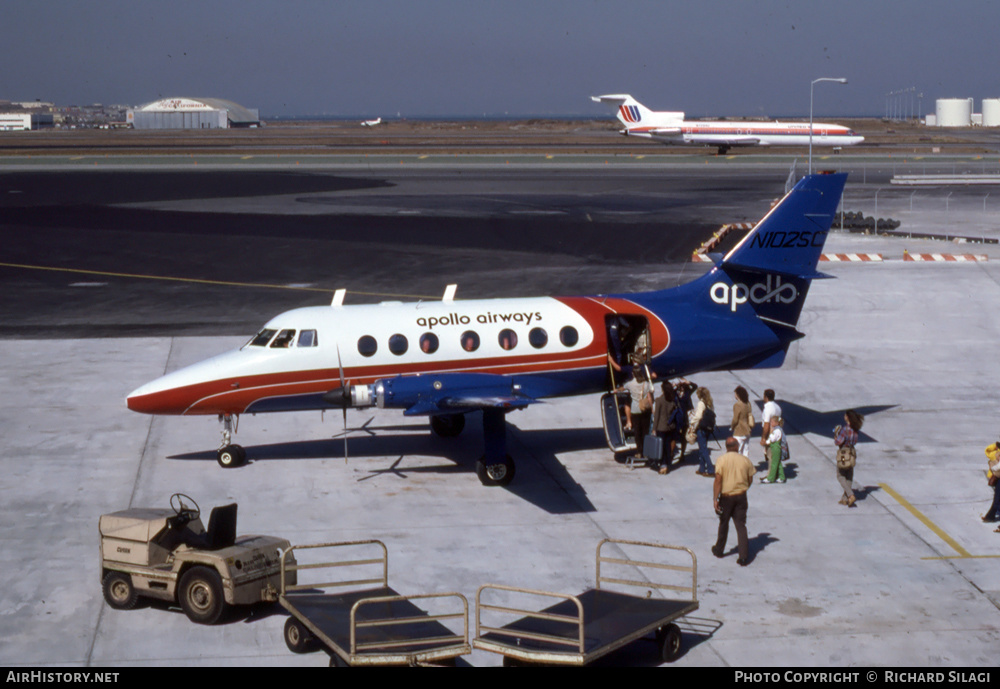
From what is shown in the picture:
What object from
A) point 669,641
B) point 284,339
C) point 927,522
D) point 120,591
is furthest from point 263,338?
point 927,522

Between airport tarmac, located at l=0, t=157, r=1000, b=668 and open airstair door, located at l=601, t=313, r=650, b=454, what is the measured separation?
2.65 ft

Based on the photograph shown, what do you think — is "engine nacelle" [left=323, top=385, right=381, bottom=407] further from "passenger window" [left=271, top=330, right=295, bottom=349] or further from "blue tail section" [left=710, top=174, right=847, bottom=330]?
"blue tail section" [left=710, top=174, right=847, bottom=330]

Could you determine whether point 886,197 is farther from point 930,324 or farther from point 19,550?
point 19,550

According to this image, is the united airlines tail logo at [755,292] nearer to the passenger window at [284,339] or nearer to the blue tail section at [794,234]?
the blue tail section at [794,234]

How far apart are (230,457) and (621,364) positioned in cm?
842

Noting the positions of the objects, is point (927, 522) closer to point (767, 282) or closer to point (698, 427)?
point (698, 427)

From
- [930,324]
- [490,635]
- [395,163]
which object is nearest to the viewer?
[490,635]

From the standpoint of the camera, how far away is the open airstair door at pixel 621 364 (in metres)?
21.5

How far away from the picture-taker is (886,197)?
2800 inches

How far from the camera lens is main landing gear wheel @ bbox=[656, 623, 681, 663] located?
12867 mm

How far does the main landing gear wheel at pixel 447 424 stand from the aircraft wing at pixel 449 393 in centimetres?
265

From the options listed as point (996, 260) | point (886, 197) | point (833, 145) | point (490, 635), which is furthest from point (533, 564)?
point (833, 145)

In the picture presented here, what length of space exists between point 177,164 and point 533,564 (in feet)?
331

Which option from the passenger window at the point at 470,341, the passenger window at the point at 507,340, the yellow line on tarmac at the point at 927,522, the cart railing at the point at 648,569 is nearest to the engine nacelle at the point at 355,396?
the passenger window at the point at 470,341
